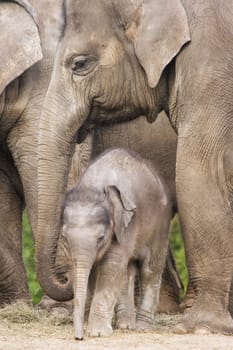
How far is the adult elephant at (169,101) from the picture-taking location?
1098 centimetres

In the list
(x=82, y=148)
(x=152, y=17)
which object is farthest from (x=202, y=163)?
(x=82, y=148)

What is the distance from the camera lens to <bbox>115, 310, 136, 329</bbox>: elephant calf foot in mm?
11031

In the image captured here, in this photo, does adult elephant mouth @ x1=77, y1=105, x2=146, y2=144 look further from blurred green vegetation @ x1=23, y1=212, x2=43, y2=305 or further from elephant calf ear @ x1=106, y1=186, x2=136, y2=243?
blurred green vegetation @ x1=23, y1=212, x2=43, y2=305

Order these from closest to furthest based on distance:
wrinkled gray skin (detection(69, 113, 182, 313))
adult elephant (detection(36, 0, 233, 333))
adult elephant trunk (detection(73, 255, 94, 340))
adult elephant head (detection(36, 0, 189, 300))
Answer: adult elephant trunk (detection(73, 255, 94, 340)), adult elephant (detection(36, 0, 233, 333)), adult elephant head (detection(36, 0, 189, 300)), wrinkled gray skin (detection(69, 113, 182, 313))

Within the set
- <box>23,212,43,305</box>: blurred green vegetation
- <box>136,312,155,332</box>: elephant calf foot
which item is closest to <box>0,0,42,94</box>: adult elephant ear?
<box>136,312,155,332</box>: elephant calf foot

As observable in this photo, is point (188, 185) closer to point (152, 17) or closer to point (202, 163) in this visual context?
point (202, 163)

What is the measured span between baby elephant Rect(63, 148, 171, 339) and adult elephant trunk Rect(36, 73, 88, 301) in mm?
305

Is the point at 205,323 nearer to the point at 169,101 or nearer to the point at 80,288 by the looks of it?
the point at 80,288

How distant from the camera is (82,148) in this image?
12.5 meters

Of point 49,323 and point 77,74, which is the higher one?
point 77,74

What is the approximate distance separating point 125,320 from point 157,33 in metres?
1.55

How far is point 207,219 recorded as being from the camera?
1102 centimetres

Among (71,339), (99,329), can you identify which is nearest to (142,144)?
(99,329)

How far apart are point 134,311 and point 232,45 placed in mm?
1524
